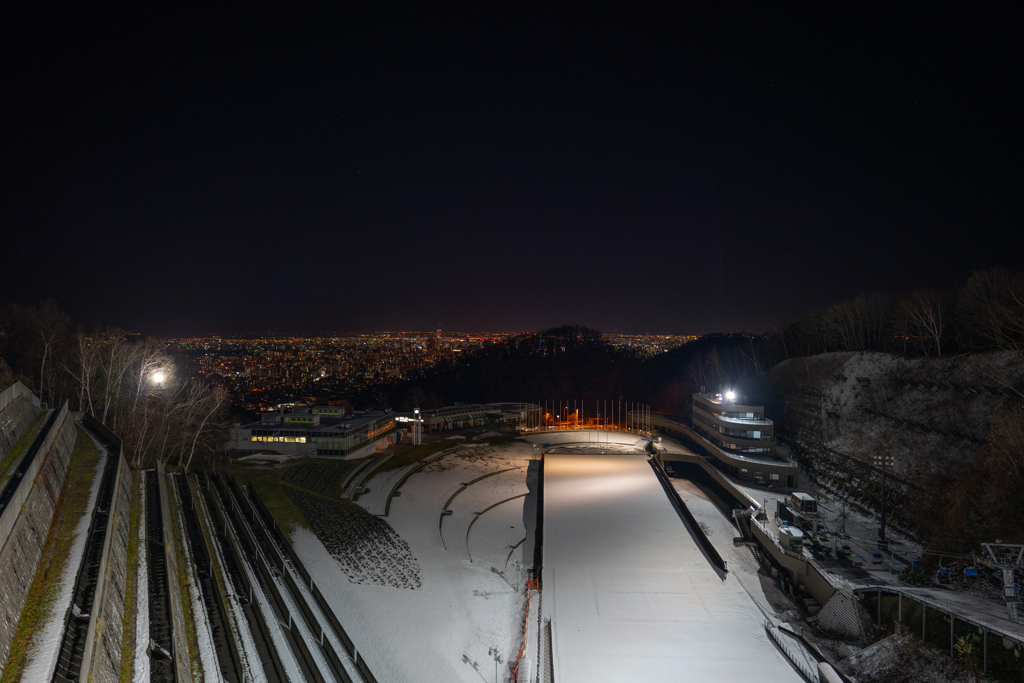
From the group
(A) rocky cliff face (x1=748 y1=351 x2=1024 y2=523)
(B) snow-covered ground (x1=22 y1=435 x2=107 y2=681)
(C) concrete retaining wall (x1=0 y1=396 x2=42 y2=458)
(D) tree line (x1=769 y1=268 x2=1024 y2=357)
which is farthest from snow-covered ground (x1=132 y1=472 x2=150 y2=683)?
(D) tree line (x1=769 y1=268 x2=1024 y2=357)

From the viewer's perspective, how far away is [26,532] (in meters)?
10.3

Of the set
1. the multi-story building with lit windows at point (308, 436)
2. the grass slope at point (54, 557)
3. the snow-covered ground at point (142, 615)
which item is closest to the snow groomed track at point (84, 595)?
the grass slope at point (54, 557)

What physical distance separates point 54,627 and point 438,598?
10.2 metres

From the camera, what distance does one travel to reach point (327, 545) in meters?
18.7

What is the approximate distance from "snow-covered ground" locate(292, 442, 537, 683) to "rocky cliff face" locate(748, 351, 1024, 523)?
17988 millimetres

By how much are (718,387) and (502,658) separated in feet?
148

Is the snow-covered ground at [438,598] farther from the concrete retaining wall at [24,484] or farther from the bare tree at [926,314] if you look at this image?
the bare tree at [926,314]

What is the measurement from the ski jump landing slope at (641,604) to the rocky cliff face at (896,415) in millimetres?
10106

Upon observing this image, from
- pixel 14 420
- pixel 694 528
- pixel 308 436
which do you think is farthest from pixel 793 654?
pixel 308 436

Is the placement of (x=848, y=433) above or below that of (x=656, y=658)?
above

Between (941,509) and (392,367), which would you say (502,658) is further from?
(392,367)

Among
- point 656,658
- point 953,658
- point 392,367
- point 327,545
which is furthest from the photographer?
point 392,367

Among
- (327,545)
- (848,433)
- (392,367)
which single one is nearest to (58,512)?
(327,545)

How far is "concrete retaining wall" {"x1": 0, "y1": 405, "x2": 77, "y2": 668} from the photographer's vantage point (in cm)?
827
